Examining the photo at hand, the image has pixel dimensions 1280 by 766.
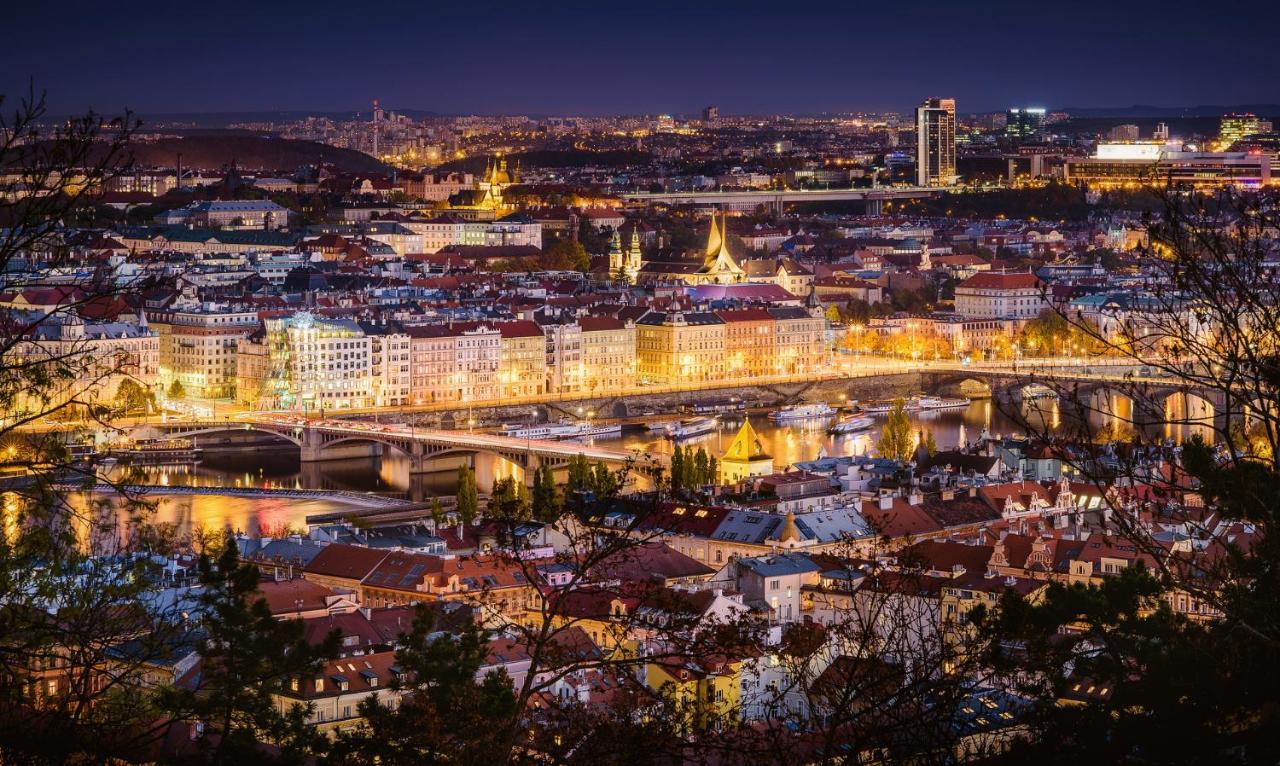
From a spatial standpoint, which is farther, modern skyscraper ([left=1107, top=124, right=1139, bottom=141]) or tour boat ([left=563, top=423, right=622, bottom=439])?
modern skyscraper ([left=1107, top=124, right=1139, bottom=141])

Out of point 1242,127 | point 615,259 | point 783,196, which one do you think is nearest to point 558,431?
point 615,259

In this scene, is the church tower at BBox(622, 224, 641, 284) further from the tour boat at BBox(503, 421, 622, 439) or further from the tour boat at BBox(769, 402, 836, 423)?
the tour boat at BBox(503, 421, 622, 439)

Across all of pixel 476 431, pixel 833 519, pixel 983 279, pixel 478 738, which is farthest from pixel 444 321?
pixel 478 738

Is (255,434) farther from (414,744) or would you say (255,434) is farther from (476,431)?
(414,744)

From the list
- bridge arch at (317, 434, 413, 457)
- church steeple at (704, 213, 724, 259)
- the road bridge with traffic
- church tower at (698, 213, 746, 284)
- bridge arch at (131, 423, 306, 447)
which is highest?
the road bridge with traffic

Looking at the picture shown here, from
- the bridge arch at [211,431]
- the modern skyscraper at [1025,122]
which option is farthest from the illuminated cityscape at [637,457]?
the modern skyscraper at [1025,122]

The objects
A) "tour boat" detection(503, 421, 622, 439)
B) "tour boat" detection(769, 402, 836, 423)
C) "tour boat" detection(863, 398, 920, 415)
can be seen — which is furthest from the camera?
"tour boat" detection(863, 398, 920, 415)

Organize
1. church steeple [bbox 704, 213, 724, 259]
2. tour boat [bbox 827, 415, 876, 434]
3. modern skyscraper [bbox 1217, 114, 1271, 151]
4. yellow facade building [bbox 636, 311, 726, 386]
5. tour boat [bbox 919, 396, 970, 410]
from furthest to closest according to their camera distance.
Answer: modern skyscraper [bbox 1217, 114, 1271, 151] → church steeple [bbox 704, 213, 724, 259] → yellow facade building [bbox 636, 311, 726, 386] → tour boat [bbox 919, 396, 970, 410] → tour boat [bbox 827, 415, 876, 434]

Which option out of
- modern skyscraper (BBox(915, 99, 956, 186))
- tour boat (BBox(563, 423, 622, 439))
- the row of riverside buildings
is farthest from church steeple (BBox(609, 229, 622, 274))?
modern skyscraper (BBox(915, 99, 956, 186))

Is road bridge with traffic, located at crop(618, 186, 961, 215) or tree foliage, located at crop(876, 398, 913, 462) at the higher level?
road bridge with traffic, located at crop(618, 186, 961, 215)
